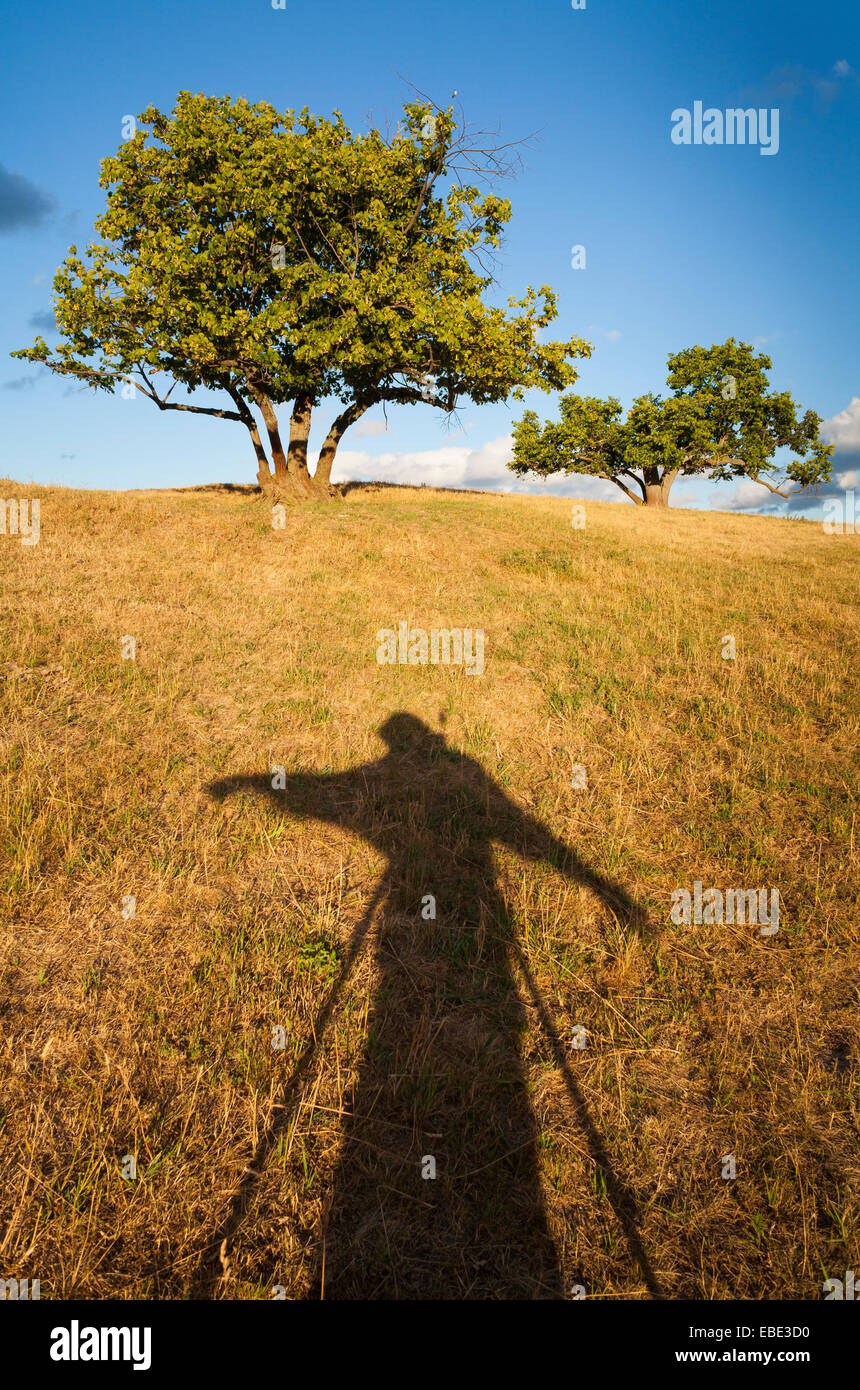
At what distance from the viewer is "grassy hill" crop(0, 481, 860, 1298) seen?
315 cm

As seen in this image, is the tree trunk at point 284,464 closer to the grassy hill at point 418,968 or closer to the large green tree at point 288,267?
the large green tree at point 288,267

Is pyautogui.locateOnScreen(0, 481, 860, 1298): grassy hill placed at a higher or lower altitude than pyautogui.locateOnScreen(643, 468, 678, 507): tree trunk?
lower

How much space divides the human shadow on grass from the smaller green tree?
39.8 metres

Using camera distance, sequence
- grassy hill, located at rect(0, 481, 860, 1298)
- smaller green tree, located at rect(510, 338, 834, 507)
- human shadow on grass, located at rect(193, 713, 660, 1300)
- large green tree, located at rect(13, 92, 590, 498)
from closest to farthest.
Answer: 1. human shadow on grass, located at rect(193, 713, 660, 1300)
2. grassy hill, located at rect(0, 481, 860, 1298)
3. large green tree, located at rect(13, 92, 590, 498)
4. smaller green tree, located at rect(510, 338, 834, 507)

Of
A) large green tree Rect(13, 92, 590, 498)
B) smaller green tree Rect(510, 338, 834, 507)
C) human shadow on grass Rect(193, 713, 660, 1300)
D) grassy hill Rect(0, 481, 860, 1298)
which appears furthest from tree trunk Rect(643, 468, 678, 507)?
human shadow on grass Rect(193, 713, 660, 1300)

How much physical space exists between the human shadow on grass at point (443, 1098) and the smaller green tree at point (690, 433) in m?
39.8

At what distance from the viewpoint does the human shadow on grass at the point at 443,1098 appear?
301 cm

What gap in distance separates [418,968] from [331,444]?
24.3m

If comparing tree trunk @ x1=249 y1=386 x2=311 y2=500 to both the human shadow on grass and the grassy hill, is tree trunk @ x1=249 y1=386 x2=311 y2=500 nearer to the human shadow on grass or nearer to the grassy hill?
the grassy hill

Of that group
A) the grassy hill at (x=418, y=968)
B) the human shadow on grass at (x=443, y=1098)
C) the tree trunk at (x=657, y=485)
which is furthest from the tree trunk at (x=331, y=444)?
the tree trunk at (x=657, y=485)

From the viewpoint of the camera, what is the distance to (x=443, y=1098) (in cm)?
381

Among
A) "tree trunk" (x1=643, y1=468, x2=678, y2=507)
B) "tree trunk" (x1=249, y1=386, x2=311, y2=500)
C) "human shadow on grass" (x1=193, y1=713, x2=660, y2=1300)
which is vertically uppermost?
"tree trunk" (x1=643, y1=468, x2=678, y2=507)

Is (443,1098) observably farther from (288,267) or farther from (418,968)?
(288,267)
